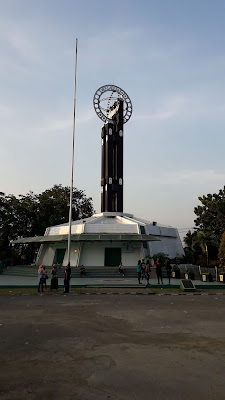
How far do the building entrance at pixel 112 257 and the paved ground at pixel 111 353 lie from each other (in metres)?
25.7

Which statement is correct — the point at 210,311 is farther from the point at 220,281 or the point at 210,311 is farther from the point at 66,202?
the point at 66,202

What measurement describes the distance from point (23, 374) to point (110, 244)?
115ft

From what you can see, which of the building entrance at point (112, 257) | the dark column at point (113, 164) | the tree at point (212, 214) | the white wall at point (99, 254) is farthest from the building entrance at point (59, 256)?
the tree at point (212, 214)

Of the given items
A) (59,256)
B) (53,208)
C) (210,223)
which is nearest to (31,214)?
(53,208)

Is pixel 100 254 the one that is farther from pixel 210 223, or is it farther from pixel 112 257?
pixel 210 223

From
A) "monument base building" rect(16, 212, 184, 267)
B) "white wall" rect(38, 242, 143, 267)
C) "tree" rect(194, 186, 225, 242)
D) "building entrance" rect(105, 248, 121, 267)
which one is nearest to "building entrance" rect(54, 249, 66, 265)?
"monument base building" rect(16, 212, 184, 267)

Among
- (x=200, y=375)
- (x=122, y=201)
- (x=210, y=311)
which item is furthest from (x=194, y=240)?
(x=200, y=375)

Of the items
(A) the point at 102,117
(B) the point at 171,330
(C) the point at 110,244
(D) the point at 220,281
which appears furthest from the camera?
(A) the point at 102,117

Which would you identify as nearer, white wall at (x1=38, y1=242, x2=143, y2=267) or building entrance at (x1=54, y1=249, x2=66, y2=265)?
white wall at (x1=38, y1=242, x2=143, y2=267)

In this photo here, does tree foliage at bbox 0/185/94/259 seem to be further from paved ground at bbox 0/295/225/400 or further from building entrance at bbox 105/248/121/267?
paved ground at bbox 0/295/225/400

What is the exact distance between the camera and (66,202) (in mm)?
64812

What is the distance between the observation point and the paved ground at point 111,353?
6121mm

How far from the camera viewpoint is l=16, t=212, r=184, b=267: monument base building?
39.4m

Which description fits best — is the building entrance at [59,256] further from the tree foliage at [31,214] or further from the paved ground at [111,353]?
the paved ground at [111,353]
